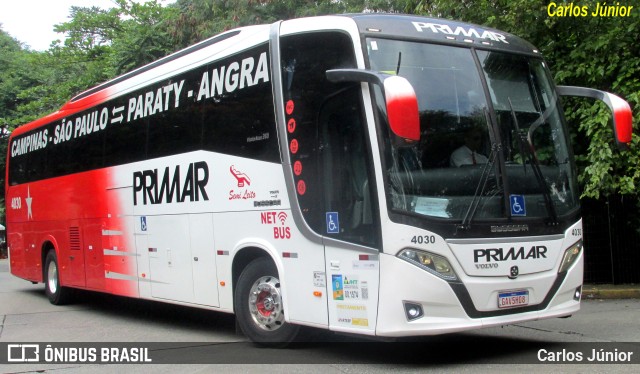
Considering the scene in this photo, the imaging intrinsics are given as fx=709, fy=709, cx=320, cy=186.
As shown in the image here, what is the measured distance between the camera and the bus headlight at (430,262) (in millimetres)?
6422

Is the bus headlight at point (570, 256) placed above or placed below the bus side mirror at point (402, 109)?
below

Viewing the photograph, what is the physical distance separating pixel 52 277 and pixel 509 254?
10371 millimetres

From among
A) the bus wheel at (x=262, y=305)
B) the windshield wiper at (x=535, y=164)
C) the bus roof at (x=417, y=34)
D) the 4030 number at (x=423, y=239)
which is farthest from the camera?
the bus wheel at (x=262, y=305)

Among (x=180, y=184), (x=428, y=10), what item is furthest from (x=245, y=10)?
(x=180, y=184)

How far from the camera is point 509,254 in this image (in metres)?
6.80

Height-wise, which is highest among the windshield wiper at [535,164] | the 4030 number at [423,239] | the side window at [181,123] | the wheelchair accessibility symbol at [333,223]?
the side window at [181,123]

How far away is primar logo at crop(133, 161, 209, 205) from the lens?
9203mm

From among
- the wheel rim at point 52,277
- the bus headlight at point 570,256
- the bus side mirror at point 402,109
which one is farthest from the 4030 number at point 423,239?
the wheel rim at point 52,277

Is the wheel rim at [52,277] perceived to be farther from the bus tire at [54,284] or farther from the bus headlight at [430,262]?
the bus headlight at [430,262]

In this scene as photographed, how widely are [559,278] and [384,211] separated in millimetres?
2088

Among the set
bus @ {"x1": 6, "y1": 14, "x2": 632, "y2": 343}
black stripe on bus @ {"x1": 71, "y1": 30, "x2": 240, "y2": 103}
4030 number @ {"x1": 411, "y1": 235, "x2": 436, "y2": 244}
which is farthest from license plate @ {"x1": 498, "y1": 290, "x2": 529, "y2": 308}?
black stripe on bus @ {"x1": 71, "y1": 30, "x2": 240, "y2": 103}

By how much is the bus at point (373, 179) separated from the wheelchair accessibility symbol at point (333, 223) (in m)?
0.03

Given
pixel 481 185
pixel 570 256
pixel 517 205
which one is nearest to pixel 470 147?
pixel 481 185

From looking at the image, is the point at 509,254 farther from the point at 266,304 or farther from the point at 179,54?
the point at 179,54
